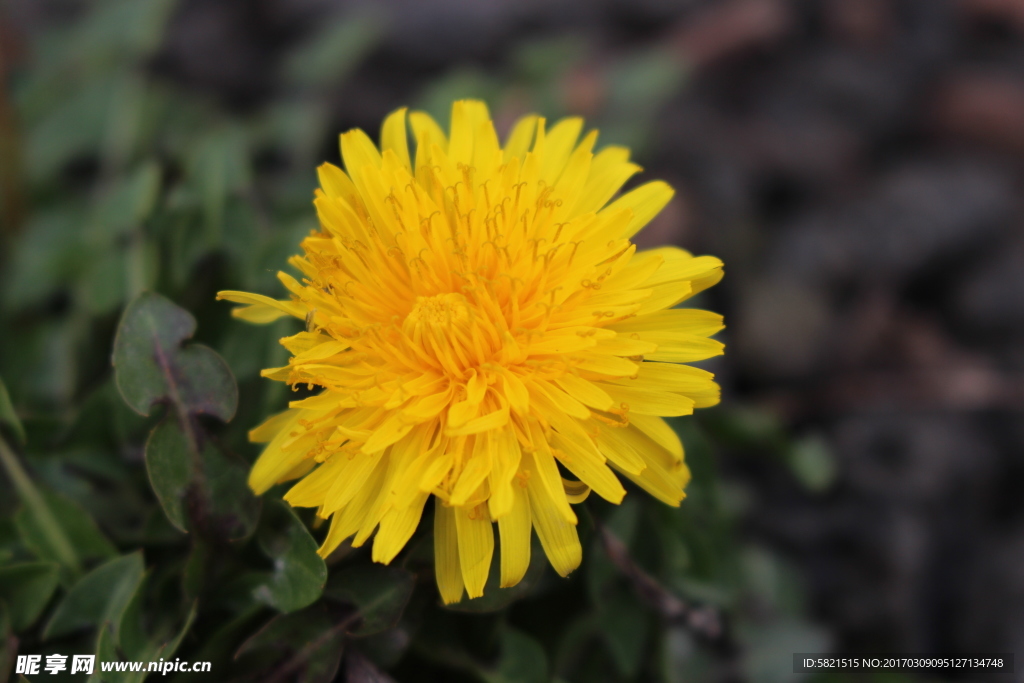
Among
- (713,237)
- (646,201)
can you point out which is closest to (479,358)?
(646,201)

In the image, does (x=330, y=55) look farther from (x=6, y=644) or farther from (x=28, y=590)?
(x=6, y=644)

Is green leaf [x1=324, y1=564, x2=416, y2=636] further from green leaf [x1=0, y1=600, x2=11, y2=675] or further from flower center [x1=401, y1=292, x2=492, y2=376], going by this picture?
green leaf [x1=0, y1=600, x2=11, y2=675]

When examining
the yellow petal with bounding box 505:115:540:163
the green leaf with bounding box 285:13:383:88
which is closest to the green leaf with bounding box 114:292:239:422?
the yellow petal with bounding box 505:115:540:163

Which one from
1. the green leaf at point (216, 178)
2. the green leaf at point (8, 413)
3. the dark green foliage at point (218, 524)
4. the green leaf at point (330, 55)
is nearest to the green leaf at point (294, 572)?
the dark green foliage at point (218, 524)

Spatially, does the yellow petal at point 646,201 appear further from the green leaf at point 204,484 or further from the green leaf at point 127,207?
the green leaf at point 127,207

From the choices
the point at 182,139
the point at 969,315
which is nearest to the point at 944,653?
the point at 969,315
